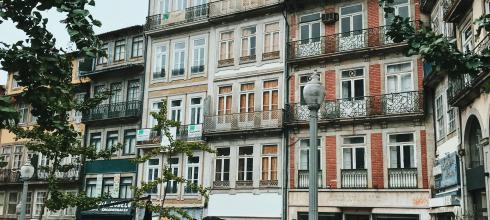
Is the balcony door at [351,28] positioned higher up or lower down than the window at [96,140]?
higher up

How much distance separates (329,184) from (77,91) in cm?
1893

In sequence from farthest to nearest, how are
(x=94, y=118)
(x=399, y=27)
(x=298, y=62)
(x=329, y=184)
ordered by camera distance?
(x=94, y=118), (x=298, y=62), (x=329, y=184), (x=399, y=27)

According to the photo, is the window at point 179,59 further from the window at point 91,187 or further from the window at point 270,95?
the window at point 91,187

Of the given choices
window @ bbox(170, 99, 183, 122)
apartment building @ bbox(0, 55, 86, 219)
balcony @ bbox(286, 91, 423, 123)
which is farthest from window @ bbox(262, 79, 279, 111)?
apartment building @ bbox(0, 55, 86, 219)

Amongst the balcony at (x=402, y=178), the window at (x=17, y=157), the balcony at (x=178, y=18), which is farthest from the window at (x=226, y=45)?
the window at (x=17, y=157)

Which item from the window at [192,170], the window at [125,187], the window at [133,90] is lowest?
the window at [125,187]

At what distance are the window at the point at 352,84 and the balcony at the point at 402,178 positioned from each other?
3.75 metres

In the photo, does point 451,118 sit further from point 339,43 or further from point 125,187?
point 125,187

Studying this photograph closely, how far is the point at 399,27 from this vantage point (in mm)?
9039

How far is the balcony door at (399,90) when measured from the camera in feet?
78.5

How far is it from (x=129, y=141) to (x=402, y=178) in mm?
16287

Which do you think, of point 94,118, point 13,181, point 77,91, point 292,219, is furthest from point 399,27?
point 13,181

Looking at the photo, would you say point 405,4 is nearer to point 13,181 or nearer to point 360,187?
point 360,187

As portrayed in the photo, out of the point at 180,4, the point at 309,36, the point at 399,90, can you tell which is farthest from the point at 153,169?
the point at 399,90
